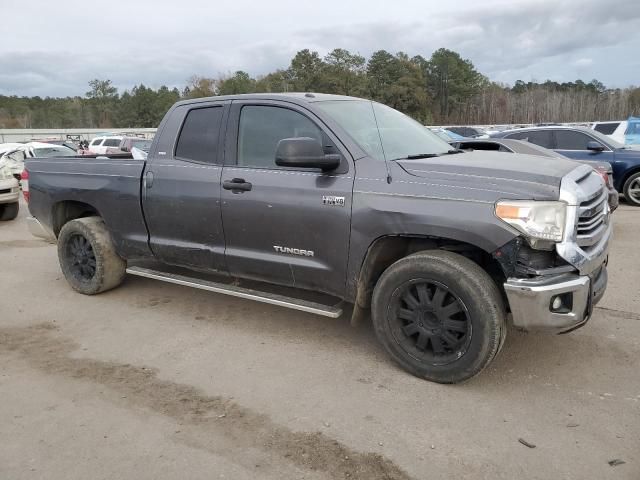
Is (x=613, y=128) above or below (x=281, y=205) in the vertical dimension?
above

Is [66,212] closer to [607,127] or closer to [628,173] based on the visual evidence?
[628,173]

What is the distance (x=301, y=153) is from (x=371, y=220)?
667mm

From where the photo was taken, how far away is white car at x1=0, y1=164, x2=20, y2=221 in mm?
10992

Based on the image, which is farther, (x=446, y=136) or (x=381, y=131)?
(x=446, y=136)

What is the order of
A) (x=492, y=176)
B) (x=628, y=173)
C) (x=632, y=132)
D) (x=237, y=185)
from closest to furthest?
(x=492, y=176), (x=237, y=185), (x=628, y=173), (x=632, y=132)

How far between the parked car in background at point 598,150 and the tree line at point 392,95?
41.9 m

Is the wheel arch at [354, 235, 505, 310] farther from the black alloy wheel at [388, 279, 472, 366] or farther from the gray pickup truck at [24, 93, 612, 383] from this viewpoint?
the black alloy wheel at [388, 279, 472, 366]

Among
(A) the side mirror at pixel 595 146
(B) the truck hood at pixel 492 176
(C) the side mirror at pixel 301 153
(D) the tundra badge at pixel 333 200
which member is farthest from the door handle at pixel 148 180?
(A) the side mirror at pixel 595 146

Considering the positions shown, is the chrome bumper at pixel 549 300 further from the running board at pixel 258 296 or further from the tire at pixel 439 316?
the running board at pixel 258 296

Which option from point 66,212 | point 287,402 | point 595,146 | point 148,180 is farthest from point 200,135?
point 595,146

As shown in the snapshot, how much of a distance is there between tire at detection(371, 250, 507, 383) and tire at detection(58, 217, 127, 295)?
3071 mm

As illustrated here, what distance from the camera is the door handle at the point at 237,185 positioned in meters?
4.28

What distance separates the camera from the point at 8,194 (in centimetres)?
1107

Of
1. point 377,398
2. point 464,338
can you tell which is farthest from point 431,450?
point 464,338
